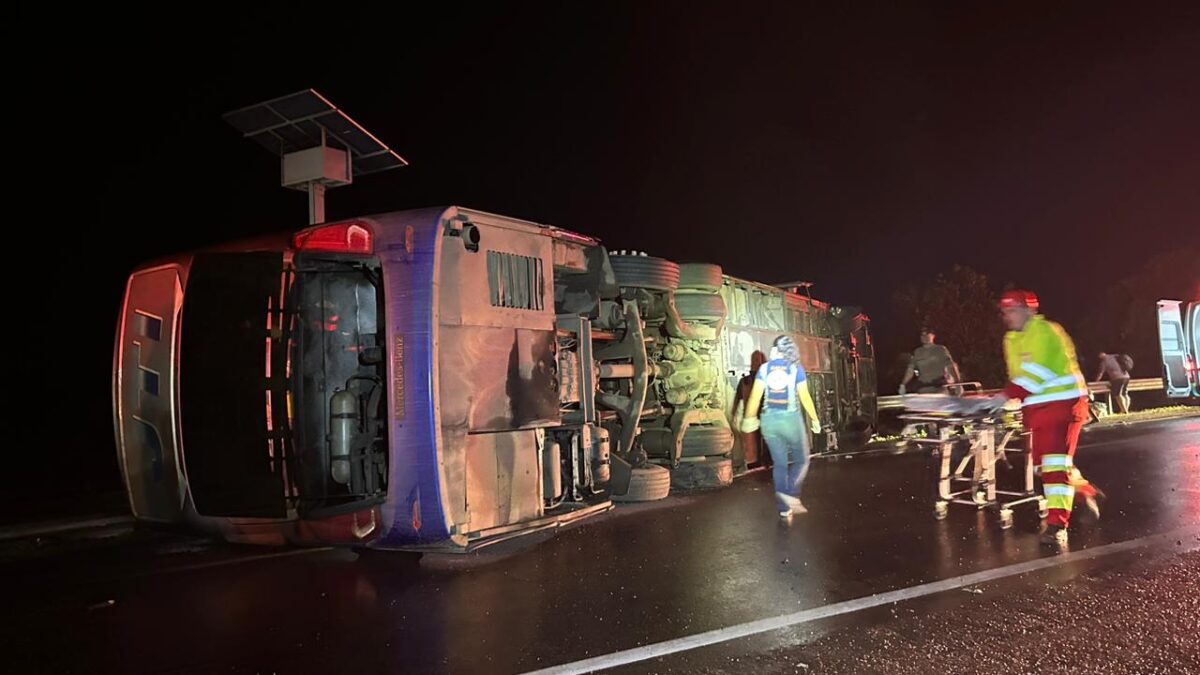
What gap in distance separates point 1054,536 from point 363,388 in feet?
16.7

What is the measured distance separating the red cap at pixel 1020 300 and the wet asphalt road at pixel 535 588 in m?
1.74

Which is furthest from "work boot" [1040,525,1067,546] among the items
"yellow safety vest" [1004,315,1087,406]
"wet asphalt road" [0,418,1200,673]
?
"yellow safety vest" [1004,315,1087,406]

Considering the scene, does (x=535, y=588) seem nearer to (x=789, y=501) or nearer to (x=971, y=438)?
(x=789, y=501)

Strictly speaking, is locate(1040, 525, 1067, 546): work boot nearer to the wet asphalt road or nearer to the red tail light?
the wet asphalt road

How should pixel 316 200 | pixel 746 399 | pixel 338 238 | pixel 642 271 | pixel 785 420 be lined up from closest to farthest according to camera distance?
1. pixel 338 238
2. pixel 785 420
3. pixel 642 271
4. pixel 316 200
5. pixel 746 399

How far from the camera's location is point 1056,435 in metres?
5.59

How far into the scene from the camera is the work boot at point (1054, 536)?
539 centimetres

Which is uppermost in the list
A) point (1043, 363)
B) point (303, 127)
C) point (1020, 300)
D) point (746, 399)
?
point (303, 127)

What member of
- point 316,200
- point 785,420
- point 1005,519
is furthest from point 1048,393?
point 316,200

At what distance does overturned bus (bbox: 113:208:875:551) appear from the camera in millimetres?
5070

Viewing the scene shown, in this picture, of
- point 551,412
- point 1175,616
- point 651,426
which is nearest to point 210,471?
point 551,412

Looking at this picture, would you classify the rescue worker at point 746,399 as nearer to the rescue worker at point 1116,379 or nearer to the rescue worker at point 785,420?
the rescue worker at point 785,420

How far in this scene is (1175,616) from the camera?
12.3ft

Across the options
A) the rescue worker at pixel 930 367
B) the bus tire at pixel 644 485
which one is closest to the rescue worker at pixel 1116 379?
the rescue worker at pixel 930 367
